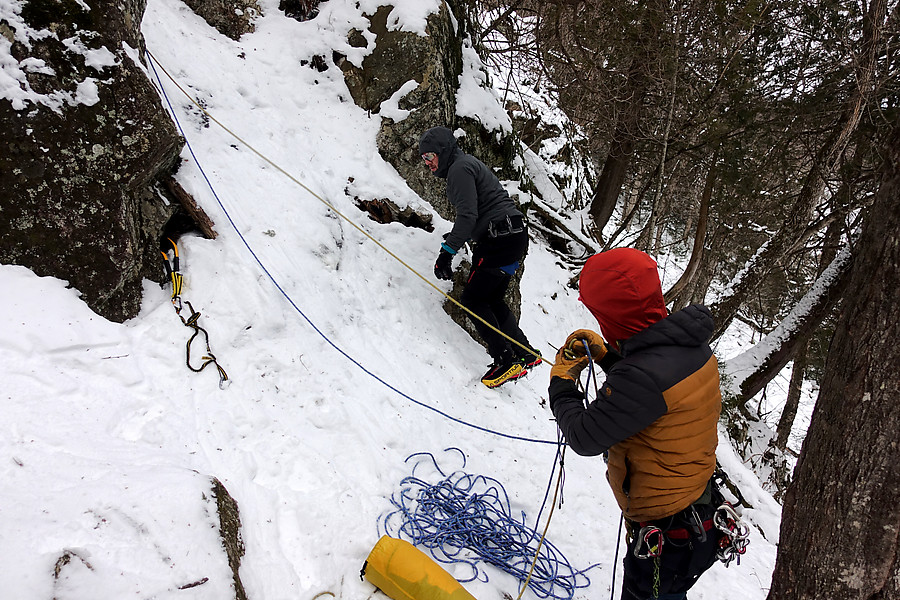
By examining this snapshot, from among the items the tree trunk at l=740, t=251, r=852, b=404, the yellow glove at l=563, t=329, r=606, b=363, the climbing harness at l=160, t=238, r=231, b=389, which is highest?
the tree trunk at l=740, t=251, r=852, b=404

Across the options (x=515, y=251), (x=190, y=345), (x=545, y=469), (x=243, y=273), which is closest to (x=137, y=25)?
(x=243, y=273)

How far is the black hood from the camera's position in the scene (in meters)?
3.98

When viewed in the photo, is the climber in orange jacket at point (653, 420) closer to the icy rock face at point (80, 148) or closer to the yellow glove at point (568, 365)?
the yellow glove at point (568, 365)

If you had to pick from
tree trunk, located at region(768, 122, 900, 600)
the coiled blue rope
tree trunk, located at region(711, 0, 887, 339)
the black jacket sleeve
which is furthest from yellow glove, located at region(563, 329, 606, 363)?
tree trunk, located at region(711, 0, 887, 339)

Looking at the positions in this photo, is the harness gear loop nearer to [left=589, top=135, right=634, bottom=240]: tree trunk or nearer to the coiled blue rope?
the coiled blue rope

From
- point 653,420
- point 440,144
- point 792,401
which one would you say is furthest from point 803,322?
point 653,420

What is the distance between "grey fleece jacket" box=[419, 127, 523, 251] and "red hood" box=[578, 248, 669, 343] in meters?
2.26

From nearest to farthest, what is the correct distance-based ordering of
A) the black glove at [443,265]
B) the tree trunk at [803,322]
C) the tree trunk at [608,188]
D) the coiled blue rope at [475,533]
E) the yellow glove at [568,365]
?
1. the yellow glove at [568,365]
2. the coiled blue rope at [475,533]
3. the black glove at [443,265]
4. the tree trunk at [803,322]
5. the tree trunk at [608,188]

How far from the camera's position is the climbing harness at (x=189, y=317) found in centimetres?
314

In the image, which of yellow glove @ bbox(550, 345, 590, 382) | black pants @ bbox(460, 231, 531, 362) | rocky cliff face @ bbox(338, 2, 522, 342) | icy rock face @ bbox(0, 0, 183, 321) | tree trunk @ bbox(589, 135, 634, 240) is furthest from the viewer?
tree trunk @ bbox(589, 135, 634, 240)

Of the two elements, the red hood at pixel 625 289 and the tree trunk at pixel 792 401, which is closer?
the red hood at pixel 625 289

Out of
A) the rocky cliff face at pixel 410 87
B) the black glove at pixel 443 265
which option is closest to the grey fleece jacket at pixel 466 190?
the black glove at pixel 443 265

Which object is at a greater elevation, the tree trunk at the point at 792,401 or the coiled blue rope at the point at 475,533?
the tree trunk at the point at 792,401

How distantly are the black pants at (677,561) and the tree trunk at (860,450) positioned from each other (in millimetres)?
333
